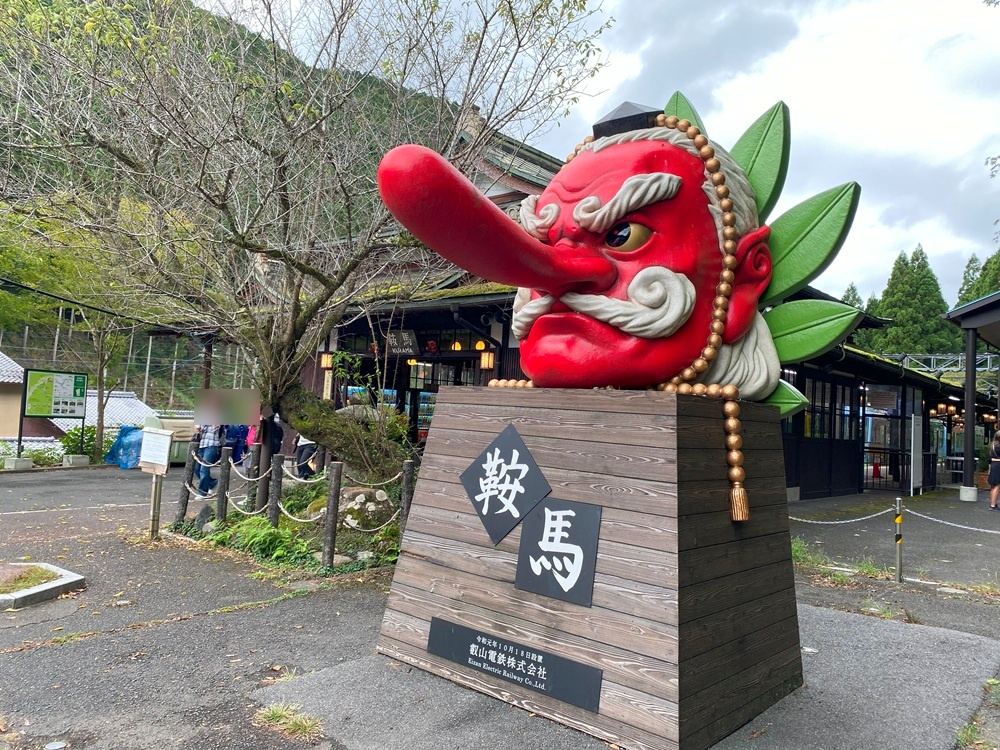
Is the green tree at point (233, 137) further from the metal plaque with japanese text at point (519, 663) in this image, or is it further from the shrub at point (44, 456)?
the shrub at point (44, 456)

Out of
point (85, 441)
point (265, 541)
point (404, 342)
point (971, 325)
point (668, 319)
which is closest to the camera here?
point (668, 319)

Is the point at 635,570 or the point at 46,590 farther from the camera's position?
the point at 46,590

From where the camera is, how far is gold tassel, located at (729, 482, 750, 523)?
3098mm

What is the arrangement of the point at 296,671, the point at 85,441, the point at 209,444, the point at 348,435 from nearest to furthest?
1. the point at 296,671
2. the point at 348,435
3. the point at 209,444
4. the point at 85,441

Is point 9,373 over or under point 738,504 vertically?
over

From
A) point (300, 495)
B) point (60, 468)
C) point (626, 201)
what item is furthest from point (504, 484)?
point (60, 468)

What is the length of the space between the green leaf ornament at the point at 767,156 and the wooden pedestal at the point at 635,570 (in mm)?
1173

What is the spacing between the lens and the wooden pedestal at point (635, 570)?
2.74 m

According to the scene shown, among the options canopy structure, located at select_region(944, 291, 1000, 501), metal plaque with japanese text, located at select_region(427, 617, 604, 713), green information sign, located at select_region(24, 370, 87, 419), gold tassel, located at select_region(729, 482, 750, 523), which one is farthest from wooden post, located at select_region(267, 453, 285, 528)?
canopy structure, located at select_region(944, 291, 1000, 501)

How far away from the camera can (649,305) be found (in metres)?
3.00

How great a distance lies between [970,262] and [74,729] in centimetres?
4524

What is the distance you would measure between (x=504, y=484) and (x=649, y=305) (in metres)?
1.17

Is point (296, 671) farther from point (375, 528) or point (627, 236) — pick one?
point (627, 236)

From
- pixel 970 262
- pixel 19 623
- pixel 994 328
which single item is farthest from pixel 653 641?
pixel 970 262
